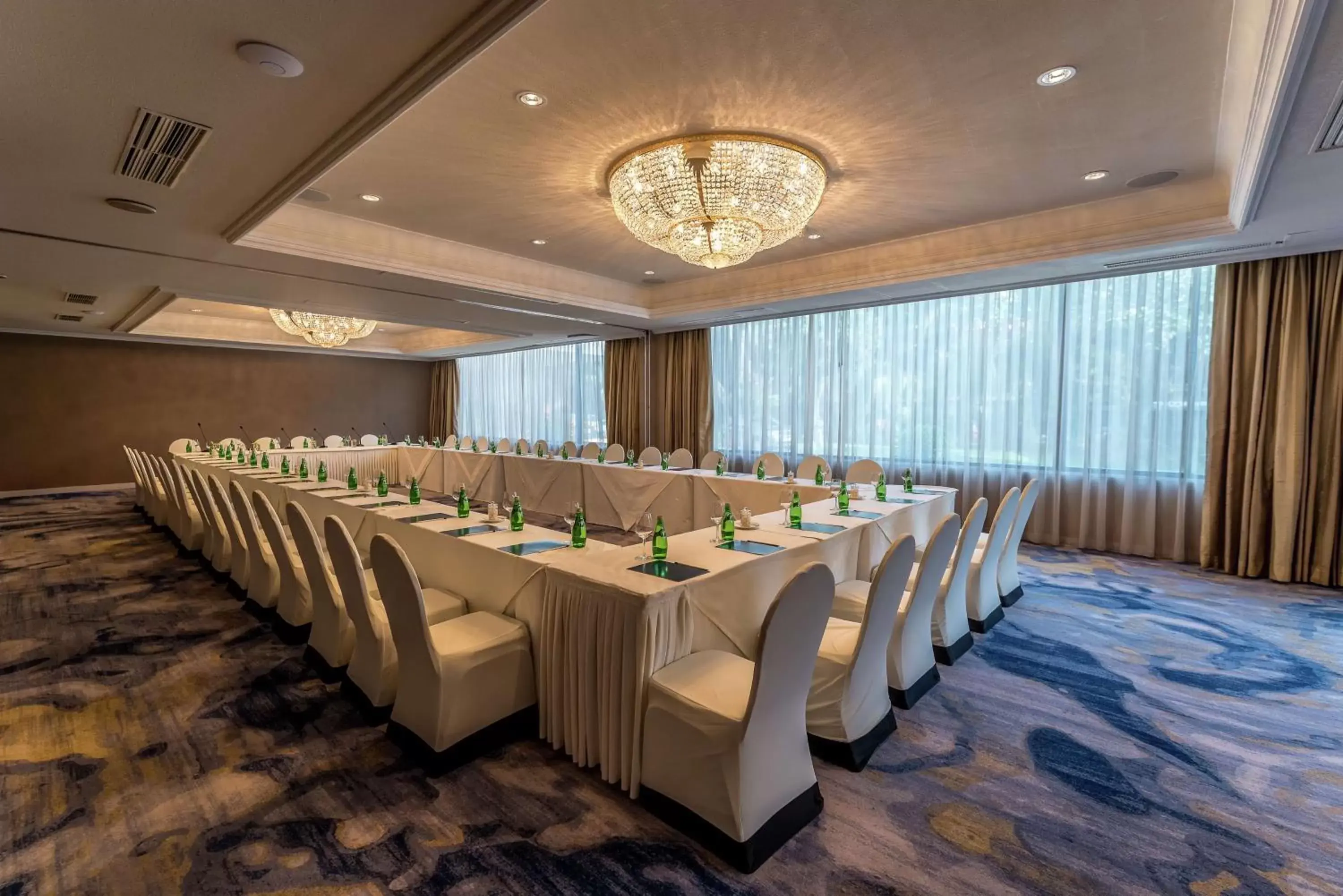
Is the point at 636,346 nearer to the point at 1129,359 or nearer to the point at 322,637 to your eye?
the point at 1129,359

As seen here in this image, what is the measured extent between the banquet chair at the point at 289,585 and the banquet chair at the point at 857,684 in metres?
2.81

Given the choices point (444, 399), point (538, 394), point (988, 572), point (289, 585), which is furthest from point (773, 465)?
point (444, 399)

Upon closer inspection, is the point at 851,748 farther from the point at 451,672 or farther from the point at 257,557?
the point at 257,557

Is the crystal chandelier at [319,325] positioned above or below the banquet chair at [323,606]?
above

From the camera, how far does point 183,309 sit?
9859 mm

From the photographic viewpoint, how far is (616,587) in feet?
7.23

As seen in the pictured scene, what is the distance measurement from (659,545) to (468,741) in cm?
114

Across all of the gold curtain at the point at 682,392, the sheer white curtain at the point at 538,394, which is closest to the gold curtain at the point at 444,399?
the sheer white curtain at the point at 538,394

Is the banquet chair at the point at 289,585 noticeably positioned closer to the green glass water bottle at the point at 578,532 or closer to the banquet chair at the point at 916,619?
the green glass water bottle at the point at 578,532

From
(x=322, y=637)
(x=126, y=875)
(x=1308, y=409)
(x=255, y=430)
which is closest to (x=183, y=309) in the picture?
(x=255, y=430)

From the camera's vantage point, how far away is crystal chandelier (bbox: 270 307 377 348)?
7.73m

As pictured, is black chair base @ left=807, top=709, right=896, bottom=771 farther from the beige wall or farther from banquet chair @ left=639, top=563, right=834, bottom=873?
the beige wall

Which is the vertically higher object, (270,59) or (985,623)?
(270,59)

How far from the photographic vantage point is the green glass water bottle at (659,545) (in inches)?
106
